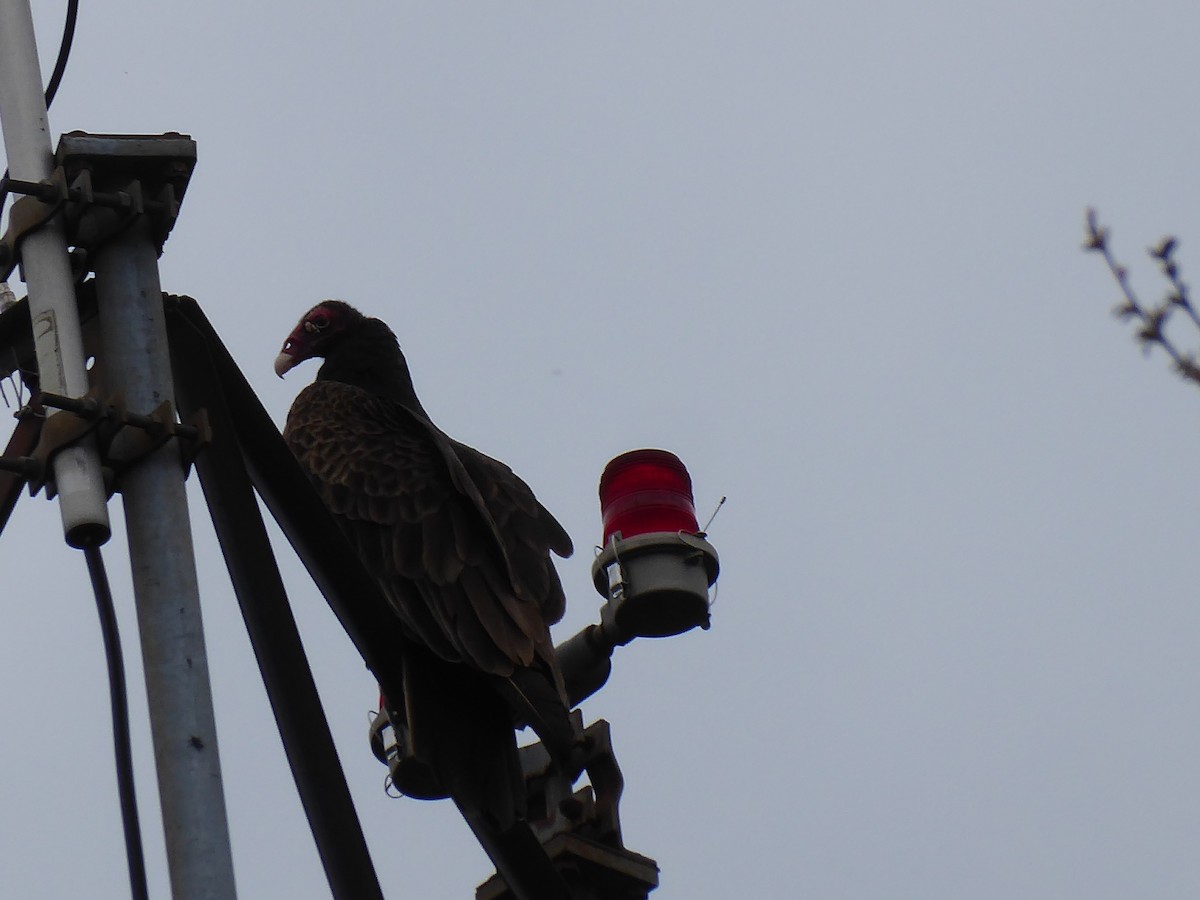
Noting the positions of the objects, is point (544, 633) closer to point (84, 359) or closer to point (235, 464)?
point (235, 464)

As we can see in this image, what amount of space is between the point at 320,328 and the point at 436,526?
145cm

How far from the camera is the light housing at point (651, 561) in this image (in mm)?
3383

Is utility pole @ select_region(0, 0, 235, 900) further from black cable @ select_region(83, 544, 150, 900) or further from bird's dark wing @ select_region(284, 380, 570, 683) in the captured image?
bird's dark wing @ select_region(284, 380, 570, 683)

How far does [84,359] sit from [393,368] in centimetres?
316

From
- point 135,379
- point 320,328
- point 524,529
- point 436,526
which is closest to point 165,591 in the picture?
point 135,379

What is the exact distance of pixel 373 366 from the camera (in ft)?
17.3

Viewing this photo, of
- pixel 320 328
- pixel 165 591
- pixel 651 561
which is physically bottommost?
pixel 165 591

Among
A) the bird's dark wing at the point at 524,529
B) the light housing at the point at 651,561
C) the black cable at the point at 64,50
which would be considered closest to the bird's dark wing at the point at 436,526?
the bird's dark wing at the point at 524,529

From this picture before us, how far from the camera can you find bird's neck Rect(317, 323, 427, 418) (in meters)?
5.25

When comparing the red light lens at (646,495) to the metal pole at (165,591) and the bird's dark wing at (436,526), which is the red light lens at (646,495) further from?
the metal pole at (165,591)

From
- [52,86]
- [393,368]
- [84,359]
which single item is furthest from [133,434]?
[393,368]

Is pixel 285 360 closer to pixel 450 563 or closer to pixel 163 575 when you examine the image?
pixel 450 563

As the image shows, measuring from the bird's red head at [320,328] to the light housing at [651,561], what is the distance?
1.94m

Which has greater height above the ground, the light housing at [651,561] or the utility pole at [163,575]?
the light housing at [651,561]
